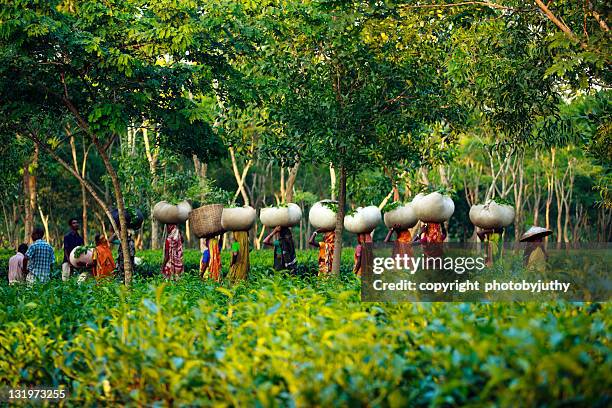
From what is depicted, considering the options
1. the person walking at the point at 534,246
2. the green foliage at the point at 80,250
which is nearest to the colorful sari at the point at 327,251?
the person walking at the point at 534,246

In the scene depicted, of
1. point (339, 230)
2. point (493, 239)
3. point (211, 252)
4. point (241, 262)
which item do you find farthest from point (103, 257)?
point (493, 239)

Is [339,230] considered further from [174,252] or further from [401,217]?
[174,252]

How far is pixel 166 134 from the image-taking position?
1284 cm

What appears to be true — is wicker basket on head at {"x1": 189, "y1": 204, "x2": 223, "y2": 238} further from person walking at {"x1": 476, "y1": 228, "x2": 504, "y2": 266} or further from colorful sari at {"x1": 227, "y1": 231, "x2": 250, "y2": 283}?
person walking at {"x1": 476, "y1": 228, "x2": 504, "y2": 266}

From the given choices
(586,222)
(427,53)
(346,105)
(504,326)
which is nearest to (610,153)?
(427,53)

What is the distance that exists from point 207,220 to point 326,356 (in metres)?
11.5

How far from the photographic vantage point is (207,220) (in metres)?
15.9

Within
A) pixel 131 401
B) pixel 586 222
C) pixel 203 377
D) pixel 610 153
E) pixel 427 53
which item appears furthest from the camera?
pixel 586 222

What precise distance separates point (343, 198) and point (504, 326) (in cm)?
922

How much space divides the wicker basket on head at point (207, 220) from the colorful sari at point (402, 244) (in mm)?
3176

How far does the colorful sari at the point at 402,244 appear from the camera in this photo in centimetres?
1364

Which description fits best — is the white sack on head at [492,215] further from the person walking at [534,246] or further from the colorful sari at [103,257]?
the colorful sari at [103,257]

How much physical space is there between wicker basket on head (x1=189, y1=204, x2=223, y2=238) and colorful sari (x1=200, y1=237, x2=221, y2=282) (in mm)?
206

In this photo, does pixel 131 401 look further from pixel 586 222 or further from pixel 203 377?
pixel 586 222
